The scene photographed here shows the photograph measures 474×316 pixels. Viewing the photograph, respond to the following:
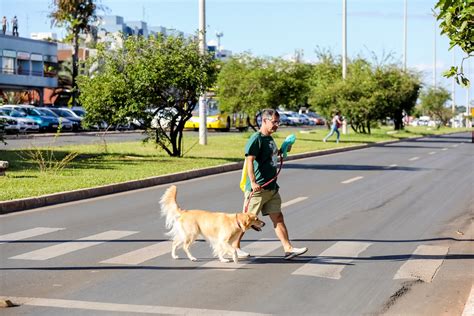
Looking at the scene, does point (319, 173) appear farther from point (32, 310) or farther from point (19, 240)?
point (32, 310)

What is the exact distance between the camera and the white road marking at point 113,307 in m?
7.38

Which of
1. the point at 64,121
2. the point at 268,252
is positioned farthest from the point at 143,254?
the point at 64,121

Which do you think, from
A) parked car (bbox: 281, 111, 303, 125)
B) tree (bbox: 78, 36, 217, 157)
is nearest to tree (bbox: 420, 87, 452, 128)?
parked car (bbox: 281, 111, 303, 125)

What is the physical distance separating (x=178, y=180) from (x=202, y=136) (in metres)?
14.3

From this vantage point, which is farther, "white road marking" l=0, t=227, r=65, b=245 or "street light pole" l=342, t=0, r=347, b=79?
"street light pole" l=342, t=0, r=347, b=79

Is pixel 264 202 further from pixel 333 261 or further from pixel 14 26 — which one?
pixel 14 26

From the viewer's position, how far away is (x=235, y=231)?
31.0ft

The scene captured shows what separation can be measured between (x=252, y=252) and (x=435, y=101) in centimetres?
8687

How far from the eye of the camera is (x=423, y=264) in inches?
398

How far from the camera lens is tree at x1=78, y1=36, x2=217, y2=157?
84.1 feet

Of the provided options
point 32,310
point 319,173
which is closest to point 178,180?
point 319,173

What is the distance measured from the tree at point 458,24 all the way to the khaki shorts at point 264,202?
2384mm

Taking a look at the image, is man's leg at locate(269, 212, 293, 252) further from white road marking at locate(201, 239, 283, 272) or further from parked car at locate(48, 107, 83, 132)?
parked car at locate(48, 107, 83, 132)

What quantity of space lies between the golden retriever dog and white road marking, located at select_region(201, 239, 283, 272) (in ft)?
0.27
